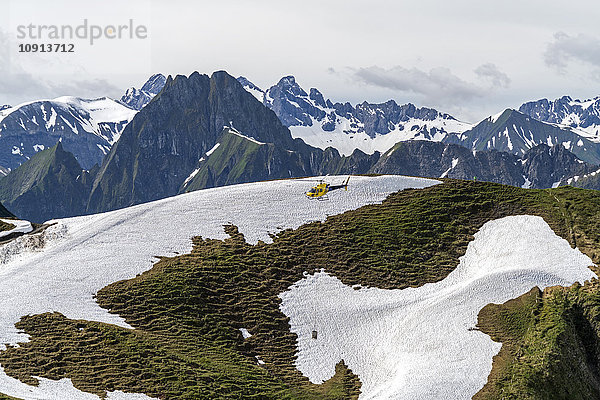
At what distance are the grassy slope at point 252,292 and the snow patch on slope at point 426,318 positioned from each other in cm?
189

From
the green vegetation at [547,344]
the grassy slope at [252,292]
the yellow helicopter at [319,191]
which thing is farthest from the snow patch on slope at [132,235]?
Result: the green vegetation at [547,344]

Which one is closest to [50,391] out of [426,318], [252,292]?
[252,292]

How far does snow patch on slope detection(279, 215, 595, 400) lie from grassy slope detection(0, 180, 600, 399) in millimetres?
1893

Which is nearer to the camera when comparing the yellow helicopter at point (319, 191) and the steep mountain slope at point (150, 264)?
the steep mountain slope at point (150, 264)

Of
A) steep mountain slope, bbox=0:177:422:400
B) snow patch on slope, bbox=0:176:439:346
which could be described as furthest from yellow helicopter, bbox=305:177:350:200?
steep mountain slope, bbox=0:177:422:400

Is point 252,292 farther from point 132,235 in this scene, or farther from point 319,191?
point 319,191

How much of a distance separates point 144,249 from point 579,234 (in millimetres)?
57604

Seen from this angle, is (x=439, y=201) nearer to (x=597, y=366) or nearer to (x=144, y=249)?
(x=597, y=366)

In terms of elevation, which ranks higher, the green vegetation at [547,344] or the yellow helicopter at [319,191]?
the yellow helicopter at [319,191]

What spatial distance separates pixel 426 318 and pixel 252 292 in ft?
66.1

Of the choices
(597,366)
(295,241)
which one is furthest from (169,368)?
(597,366)

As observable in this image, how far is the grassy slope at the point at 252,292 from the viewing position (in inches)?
1937

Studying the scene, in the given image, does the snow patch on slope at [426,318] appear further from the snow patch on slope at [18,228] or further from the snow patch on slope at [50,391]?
the snow patch on slope at [18,228]

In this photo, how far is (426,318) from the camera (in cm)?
6066
